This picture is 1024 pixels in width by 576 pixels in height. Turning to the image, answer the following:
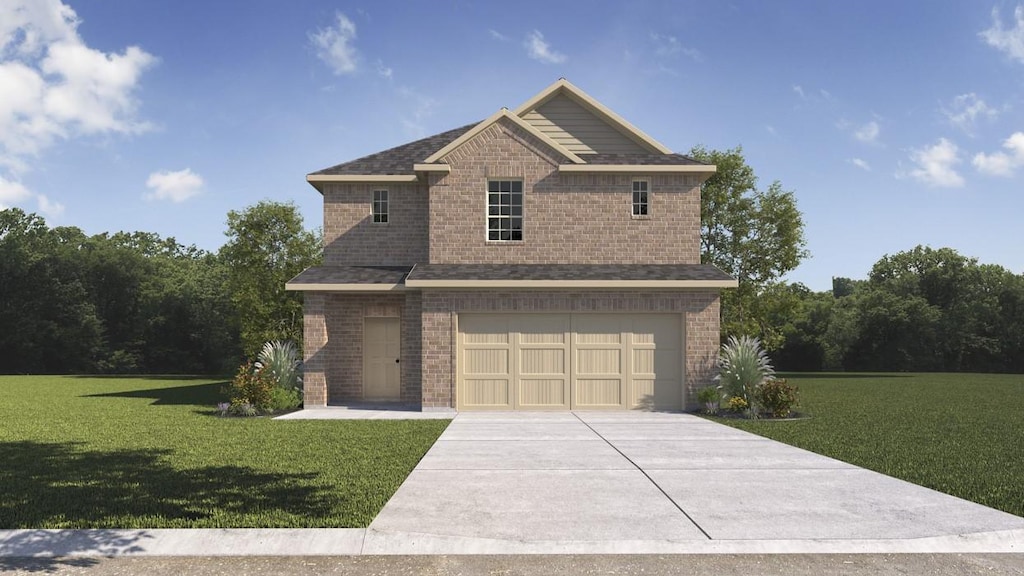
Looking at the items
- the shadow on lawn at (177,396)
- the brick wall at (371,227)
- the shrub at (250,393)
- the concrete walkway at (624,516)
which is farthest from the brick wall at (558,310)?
the shadow on lawn at (177,396)

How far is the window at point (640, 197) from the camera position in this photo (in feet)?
64.2

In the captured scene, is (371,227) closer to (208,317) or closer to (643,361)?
(643,361)

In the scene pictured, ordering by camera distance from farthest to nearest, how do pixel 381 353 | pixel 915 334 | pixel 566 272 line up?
pixel 915 334, pixel 381 353, pixel 566 272

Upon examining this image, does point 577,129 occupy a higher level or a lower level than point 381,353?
higher

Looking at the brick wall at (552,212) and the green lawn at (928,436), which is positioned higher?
the brick wall at (552,212)

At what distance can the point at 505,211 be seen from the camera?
62.7 ft

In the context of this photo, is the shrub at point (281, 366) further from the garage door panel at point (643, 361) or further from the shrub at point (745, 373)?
the shrub at point (745, 373)

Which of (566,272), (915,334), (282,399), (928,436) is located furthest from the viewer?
(915,334)

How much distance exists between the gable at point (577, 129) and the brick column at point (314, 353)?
8.30 m

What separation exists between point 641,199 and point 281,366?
11.1 metres

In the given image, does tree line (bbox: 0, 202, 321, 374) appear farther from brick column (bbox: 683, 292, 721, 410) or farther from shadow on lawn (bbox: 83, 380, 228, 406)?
brick column (bbox: 683, 292, 721, 410)

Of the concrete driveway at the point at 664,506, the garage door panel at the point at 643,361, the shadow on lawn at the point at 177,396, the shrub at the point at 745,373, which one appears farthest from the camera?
the shadow on lawn at the point at 177,396

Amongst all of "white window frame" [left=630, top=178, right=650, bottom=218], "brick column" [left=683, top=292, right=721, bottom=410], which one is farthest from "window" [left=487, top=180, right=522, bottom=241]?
"brick column" [left=683, top=292, right=721, bottom=410]

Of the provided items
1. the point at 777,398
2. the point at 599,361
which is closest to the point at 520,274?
the point at 599,361
